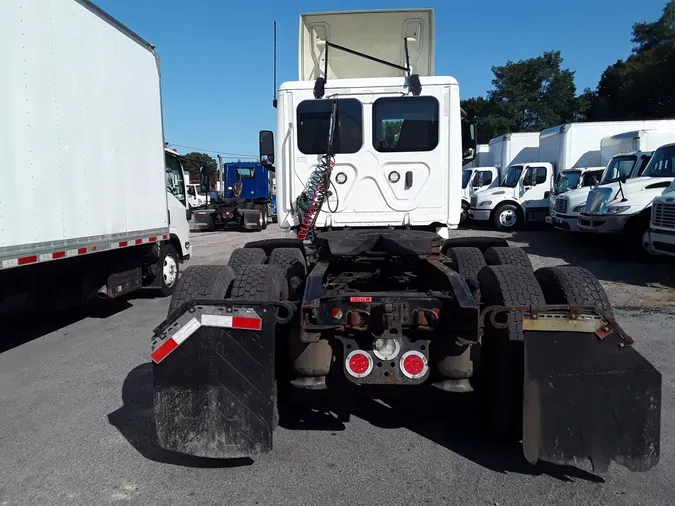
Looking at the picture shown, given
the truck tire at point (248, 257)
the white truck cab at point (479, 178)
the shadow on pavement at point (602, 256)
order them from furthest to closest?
the white truck cab at point (479, 178) < the shadow on pavement at point (602, 256) < the truck tire at point (248, 257)

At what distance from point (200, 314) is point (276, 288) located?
768 mm

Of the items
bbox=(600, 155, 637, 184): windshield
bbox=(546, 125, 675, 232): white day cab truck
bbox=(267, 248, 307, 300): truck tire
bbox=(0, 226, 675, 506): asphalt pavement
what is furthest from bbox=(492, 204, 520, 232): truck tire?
bbox=(267, 248, 307, 300): truck tire

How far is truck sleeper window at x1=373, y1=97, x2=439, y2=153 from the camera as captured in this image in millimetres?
6328

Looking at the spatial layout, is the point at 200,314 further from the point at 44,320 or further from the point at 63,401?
the point at 44,320

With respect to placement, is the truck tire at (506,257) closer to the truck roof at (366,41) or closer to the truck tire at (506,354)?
the truck tire at (506,354)

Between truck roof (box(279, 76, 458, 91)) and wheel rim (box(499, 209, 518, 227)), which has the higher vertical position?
truck roof (box(279, 76, 458, 91))

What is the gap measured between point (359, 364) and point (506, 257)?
7.42 feet

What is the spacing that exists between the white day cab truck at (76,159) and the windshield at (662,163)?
10530 millimetres

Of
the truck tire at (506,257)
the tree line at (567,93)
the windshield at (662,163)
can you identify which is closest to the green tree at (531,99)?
the tree line at (567,93)

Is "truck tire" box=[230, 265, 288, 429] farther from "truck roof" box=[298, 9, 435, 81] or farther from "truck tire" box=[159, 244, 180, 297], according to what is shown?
"truck tire" box=[159, 244, 180, 297]

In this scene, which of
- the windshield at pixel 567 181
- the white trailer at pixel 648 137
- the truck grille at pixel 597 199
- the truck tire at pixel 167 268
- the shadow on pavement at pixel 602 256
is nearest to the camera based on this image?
the truck tire at pixel 167 268

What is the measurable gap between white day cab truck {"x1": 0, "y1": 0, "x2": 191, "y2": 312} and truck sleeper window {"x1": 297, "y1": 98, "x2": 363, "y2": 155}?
7.84ft

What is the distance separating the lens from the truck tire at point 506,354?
349 centimetres

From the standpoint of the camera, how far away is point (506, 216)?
1959cm
